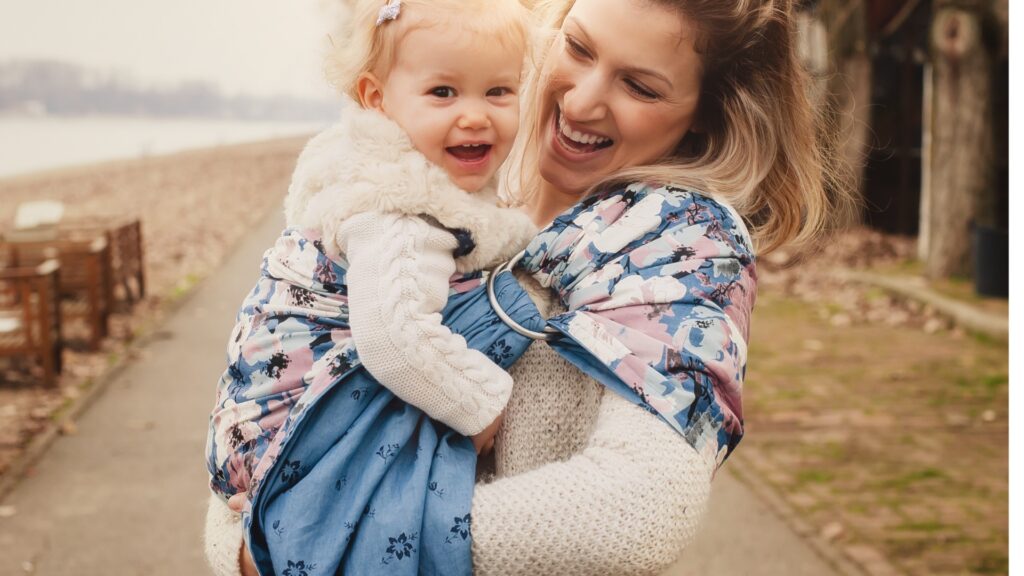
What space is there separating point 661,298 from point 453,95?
0.58 meters

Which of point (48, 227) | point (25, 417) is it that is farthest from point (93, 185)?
point (25, 417)

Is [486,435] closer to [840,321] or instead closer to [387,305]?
[387,305]

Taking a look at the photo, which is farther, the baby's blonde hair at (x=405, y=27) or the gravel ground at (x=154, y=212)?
the gravel ground at (x=154, y=212)

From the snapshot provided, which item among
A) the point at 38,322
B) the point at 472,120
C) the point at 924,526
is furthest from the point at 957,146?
the point at 472,120

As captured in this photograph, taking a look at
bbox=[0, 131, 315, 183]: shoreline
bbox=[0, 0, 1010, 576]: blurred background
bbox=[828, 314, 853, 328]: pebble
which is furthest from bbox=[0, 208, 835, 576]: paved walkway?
bbox=[0, 131, 315, 183]: shoreline

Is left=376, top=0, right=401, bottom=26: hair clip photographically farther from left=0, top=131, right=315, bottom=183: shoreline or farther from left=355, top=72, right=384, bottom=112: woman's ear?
left=0, top=131, right=315, bottom=183: shoreline

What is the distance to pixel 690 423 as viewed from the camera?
1.75 m

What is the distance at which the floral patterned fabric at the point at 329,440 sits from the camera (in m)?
1.72

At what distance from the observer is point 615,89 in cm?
217

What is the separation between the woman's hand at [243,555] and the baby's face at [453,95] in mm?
731

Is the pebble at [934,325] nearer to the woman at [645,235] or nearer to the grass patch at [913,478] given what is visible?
the grass patch at [913,478]

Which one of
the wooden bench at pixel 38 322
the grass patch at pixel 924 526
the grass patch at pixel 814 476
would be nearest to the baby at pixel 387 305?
the grass patch at pixel 924 526

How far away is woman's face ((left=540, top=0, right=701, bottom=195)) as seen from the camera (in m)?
2.10

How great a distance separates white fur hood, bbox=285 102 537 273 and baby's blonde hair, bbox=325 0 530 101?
9 cm
